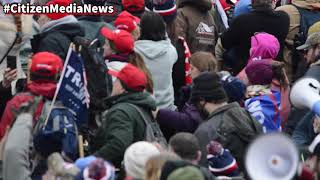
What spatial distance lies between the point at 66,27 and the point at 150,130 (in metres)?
1.70

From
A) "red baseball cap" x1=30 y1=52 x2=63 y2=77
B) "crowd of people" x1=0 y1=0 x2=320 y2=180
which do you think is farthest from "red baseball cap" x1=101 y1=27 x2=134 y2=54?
"red baseball cap" x1=30 y1=52 x2=63 y2=77

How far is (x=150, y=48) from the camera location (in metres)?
9.63

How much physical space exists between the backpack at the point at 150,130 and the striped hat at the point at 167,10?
2224 millimetres

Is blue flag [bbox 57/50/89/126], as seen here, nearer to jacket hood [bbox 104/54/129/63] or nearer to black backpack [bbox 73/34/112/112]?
black backpack [bbox 73/34/112/112]

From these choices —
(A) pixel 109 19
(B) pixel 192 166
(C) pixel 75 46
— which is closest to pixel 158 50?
(C) pixel 75 46

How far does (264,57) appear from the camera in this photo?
10.2 m

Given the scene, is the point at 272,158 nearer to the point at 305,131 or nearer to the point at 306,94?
the point at 306,94

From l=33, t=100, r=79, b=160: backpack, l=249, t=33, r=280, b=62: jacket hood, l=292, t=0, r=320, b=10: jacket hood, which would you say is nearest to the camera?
l=33, t=100, r=79, b=160: backpack

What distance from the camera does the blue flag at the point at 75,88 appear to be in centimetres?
848

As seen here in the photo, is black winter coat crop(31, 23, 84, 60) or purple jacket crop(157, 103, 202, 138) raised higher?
black winter coat crop(31, 23, 84, 60)

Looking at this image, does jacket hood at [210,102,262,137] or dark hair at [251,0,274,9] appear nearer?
jacket hood at [210,102,262,137]

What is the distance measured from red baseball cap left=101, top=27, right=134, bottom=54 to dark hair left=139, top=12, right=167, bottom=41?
0.30 metres

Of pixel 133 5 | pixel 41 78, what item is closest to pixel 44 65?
pixel 41 78

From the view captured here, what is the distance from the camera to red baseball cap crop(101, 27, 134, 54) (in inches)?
364
